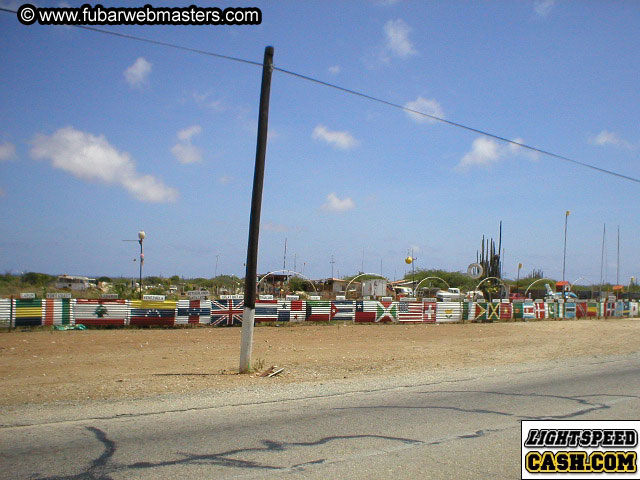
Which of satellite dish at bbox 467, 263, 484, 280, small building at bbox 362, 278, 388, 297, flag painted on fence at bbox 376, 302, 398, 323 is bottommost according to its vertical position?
flag painted on fence at bbox 376, 302, 398, 323

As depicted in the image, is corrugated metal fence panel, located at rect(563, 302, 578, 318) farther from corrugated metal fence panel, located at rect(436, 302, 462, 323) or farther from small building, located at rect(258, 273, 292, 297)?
small building, located at rect(258, 273, 292, 297)

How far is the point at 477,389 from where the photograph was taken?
1137cm

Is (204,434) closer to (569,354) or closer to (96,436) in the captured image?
(96,436)

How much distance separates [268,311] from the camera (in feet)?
96.6

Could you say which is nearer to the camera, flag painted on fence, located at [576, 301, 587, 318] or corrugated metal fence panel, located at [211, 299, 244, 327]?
corrugated metal fence panel, located at [211, 299, 244, 327]

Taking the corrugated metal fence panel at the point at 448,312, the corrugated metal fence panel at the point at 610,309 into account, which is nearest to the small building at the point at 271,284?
the corrugated metal fence panel at the point at 448,312

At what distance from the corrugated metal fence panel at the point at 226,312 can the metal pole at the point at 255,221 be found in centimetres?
1448

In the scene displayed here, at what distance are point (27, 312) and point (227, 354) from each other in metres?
10.5

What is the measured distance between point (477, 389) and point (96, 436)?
7119 mm

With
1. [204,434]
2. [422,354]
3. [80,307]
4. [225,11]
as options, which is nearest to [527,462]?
[204,434]

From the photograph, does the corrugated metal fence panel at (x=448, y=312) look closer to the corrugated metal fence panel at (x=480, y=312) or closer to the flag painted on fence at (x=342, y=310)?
the corrugated metal fence panel at (x=480, y=312)

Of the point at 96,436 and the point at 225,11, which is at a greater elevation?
the point at 225,11

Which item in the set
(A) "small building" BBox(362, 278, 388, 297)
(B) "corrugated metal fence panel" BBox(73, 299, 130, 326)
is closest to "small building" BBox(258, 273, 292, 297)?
(A) "small building" BBox(362, 278, 388, 297)

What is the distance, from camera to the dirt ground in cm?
1177
